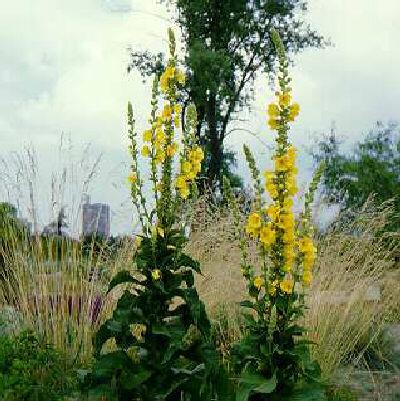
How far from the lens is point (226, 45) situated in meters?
20.0

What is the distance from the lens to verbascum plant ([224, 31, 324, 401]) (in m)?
4.02

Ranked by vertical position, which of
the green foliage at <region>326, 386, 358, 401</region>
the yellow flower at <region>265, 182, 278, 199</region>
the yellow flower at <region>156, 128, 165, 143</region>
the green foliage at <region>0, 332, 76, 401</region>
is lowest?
the green foliage at <region>326, 386, 358, 401</region>

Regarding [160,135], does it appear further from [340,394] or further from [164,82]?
[340,394]

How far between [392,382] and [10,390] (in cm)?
315

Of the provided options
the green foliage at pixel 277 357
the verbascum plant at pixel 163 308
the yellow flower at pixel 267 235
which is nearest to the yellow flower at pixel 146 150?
the verbascum plant at pixel 163 308

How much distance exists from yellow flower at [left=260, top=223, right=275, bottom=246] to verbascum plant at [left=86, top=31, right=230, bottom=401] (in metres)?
0.48

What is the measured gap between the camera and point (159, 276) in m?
4.35

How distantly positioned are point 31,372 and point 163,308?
A: 1732 millimetres

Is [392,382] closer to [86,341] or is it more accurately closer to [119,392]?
[86,341]

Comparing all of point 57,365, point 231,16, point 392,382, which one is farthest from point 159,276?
point 231,16

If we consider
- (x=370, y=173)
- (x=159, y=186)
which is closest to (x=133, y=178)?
(x=159, y=186)

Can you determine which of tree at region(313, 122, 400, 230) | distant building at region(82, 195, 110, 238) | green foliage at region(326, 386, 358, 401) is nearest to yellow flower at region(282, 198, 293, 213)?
green foliage at region(326, 386, 358, 401)

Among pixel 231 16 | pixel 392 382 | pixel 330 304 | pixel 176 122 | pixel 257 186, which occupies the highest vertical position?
pixel 231 16

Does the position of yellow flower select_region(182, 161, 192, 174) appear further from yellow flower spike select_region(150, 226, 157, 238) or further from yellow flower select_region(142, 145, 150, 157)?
yellow flower spike select_region(150, 226, 157, 238)
